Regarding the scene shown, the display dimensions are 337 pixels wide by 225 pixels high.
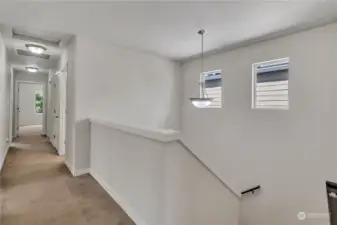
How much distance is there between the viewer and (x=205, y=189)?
227 centimetres

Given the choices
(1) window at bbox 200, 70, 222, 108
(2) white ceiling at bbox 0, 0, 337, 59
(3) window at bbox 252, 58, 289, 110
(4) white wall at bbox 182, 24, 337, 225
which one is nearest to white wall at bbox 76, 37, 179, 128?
(2) white ceiling at bbox 0, 0, 337, 59

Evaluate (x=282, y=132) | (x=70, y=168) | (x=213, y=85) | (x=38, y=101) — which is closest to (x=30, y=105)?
(x=38, y=101)

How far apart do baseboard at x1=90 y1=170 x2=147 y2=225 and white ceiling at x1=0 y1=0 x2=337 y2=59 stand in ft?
7.63

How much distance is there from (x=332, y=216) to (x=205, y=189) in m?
1.15

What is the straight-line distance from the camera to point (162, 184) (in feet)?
6.30

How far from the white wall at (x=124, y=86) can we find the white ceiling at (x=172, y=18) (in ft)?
1.33

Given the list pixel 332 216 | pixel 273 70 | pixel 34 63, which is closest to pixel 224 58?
pixel 273 70

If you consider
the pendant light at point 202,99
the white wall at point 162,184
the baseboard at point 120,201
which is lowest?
the baseboard at point 120,201

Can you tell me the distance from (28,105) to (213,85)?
36.2ft

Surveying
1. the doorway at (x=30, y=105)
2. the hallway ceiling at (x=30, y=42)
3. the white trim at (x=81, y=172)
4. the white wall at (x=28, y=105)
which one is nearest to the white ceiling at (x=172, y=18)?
the hallway ceiling at (x=30, y=42)

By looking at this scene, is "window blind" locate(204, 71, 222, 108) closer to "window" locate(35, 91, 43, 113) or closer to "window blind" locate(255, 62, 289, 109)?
"window blind" locate(255, 62, 289, 109)

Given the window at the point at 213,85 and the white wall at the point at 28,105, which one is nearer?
the window at the point at 213,85

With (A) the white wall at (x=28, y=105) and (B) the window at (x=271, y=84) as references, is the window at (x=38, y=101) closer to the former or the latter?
(A) the white wall at (x=28, y=105)

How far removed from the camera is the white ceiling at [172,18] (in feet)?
9.45
